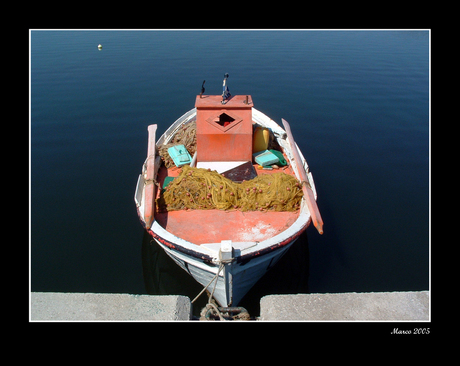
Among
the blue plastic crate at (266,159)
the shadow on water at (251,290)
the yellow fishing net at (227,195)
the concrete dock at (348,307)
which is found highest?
the blue plastic crate at (266,159)

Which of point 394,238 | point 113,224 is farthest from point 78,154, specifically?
point 394,238

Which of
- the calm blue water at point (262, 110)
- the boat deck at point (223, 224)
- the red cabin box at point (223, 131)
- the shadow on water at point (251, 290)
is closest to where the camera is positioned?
the boat deck at point (223, 224)

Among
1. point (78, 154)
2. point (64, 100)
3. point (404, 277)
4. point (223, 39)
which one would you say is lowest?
point (404, 277)

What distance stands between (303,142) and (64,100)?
39.1 ft

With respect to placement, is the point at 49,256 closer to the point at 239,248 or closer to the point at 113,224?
the point at 113,224

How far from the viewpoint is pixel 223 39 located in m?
29.7

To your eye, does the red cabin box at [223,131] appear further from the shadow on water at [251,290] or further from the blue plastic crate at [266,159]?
the shadow on water at [251,290]

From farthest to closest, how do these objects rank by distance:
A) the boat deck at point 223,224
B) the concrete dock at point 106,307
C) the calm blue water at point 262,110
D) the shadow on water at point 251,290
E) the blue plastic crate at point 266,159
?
the blue plastic crate at point 266,159 < the calm blue water at point 262,110 < the shadow on water at point 251,290 < the boat deck at point 223,224 < the concrete dock at point 106,307

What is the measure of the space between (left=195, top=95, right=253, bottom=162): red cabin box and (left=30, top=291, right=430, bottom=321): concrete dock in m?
4.44

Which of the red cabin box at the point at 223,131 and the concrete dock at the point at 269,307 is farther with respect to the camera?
the red cabin box at the point at 223,131

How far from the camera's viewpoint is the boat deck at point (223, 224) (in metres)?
6.41

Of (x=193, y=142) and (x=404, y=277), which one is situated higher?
(x=193, y=142)

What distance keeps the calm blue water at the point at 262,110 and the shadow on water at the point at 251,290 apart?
154 mm

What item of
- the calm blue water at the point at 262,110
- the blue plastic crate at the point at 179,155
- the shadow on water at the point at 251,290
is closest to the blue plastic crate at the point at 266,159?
the blue plastic crate at the point at 179,155
